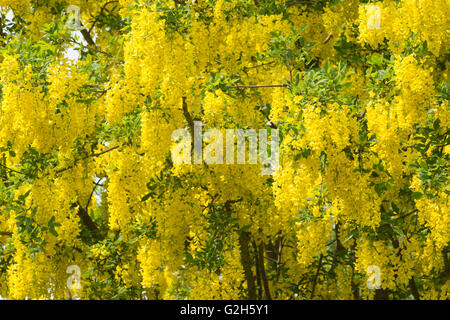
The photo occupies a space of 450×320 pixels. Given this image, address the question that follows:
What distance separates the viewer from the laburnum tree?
17.6 ft

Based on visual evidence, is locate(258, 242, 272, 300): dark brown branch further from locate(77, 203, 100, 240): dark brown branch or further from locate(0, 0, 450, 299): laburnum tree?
locate(77, 203, 100, 240): dark brown branch

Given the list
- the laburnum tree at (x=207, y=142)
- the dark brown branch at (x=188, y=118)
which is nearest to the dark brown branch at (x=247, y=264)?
the laburnum tree at (x=207, y=142)

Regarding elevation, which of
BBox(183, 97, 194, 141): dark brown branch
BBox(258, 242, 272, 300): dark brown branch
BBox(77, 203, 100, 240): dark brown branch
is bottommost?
BBox(258, 242, 272, 300): dark brown branch

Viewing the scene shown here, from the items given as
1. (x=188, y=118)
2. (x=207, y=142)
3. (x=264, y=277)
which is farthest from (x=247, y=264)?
(x=188, y=118)

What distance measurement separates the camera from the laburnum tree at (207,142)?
17.6ft

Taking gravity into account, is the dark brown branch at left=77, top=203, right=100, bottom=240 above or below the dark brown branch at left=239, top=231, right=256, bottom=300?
above

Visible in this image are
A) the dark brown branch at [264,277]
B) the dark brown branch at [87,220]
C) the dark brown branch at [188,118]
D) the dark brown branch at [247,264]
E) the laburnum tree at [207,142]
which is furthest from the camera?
the dark brown branch at [87,220]

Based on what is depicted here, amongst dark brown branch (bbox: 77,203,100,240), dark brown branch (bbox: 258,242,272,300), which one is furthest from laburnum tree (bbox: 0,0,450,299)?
dark brown branch (bbox: 77,203,100,240)

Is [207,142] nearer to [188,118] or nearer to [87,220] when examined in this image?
[188,118]

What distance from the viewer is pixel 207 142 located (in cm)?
582

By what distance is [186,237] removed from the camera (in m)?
6.36

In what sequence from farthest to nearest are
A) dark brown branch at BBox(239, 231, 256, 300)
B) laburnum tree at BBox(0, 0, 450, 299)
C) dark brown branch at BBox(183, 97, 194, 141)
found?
dark brown branch at BBox(239, 231, 256, 300), dark brown branch at BBox(183, 97, 194, 141), laburnum tree at BBox(0, 0, 450, 299)

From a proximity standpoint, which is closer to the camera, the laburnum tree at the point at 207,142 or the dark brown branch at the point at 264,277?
the laburnum tree at the point at 207,142

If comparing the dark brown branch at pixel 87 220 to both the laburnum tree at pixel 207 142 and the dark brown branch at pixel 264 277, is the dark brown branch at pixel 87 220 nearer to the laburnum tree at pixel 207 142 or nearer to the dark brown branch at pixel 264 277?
the laburnum tree at pixel 207 142
